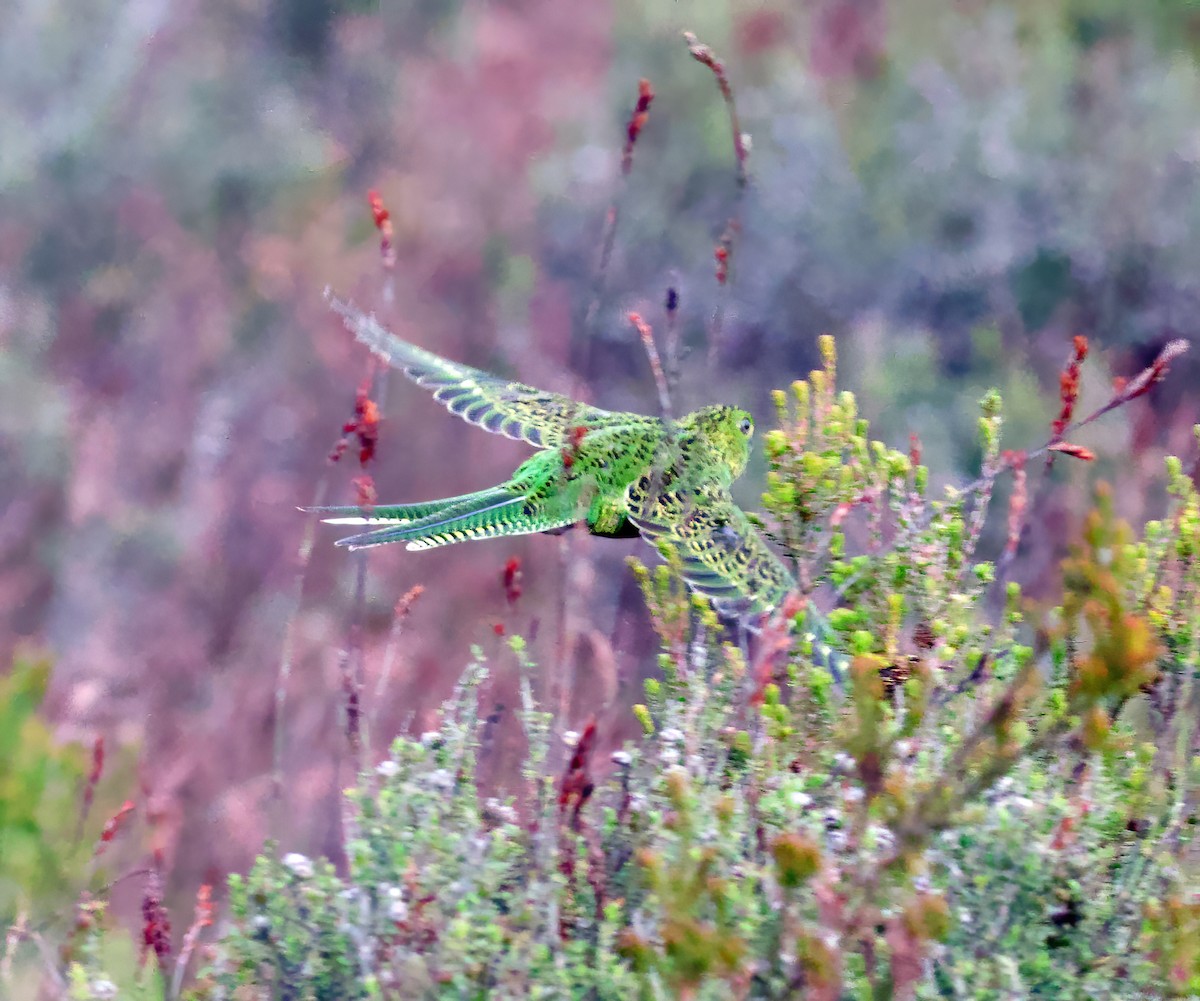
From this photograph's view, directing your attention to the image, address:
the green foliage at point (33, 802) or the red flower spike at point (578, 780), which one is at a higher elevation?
the green foliage at point (33, 802)

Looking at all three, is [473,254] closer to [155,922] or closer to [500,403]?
[500,403]

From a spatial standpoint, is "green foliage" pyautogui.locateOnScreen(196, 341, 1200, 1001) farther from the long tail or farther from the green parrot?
the long tail

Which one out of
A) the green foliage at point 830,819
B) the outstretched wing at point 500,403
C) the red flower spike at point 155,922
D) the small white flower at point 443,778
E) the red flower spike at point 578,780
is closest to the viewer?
the green foliage at point 830,819

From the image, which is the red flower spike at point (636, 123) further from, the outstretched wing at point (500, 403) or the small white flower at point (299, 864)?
the small white flower at point (299, 864)

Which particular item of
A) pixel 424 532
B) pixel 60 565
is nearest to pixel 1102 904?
pixel 424 532

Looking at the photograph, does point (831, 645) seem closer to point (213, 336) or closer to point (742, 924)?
point (742, 924)

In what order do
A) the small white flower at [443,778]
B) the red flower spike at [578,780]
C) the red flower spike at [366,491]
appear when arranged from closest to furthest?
the red flower spike at [578,780] → the small white flower at [443,778] → the red flower spike at [366,491]

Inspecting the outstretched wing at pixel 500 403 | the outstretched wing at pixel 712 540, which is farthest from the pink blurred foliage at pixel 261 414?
the outstretched wing at pixel 712 540
